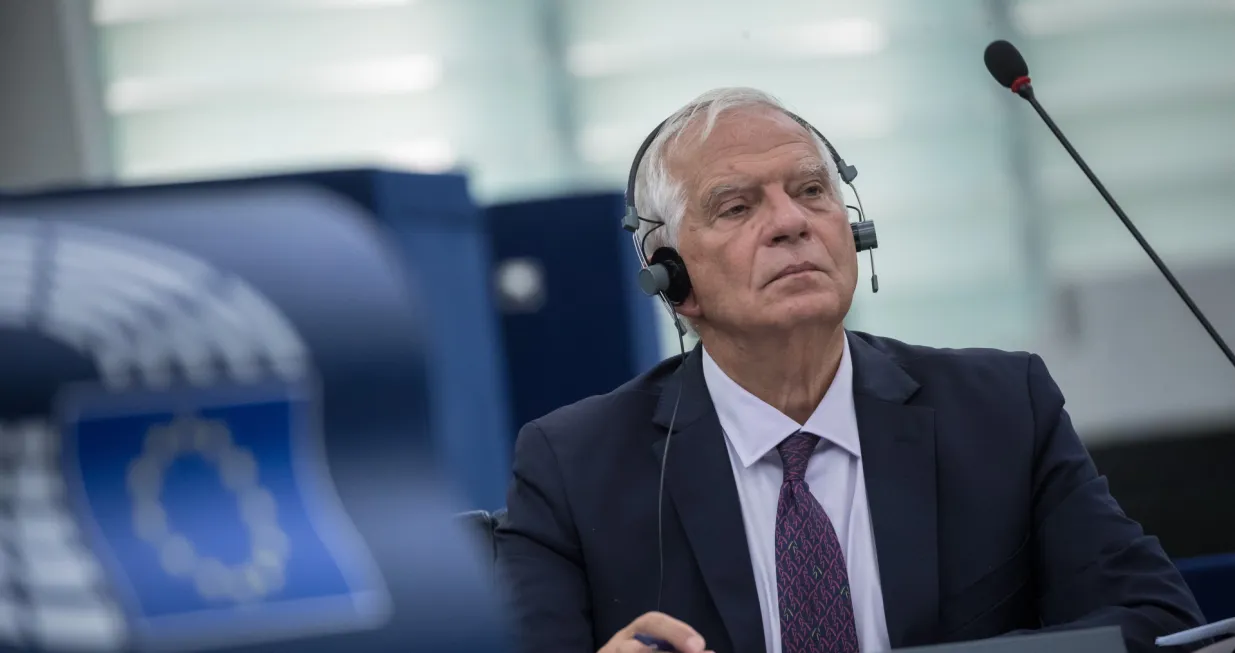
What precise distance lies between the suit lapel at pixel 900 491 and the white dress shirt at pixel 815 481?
0.01 metres

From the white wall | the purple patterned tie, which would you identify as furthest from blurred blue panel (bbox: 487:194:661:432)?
the white wall

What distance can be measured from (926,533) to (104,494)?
975 millimetres

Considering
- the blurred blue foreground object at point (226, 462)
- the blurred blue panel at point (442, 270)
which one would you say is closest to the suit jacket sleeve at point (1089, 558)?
the blurred blue panel at point (442, 270)

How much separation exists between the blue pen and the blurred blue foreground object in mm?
708

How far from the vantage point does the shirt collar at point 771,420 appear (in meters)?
1.35

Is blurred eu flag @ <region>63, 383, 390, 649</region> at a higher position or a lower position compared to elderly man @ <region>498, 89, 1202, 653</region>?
higher

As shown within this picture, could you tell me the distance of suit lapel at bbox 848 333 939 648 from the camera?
125cm

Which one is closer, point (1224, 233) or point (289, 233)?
point (289, 233)

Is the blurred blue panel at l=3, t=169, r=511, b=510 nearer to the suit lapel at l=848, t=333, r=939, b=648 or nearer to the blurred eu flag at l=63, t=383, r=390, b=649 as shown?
the blurred eu flag at l=63, t=383, r=390, b=649

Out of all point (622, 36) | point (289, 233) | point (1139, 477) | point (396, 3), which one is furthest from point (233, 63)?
point (289, 233)

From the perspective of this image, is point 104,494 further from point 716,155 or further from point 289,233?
point 716,155

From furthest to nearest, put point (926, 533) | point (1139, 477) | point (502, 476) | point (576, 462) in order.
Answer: point (1139, 477) → point (576, 462) → point (926, 533) → point (502, 476)

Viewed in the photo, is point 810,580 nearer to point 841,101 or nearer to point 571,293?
point 571,293

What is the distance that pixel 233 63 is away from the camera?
374cm
